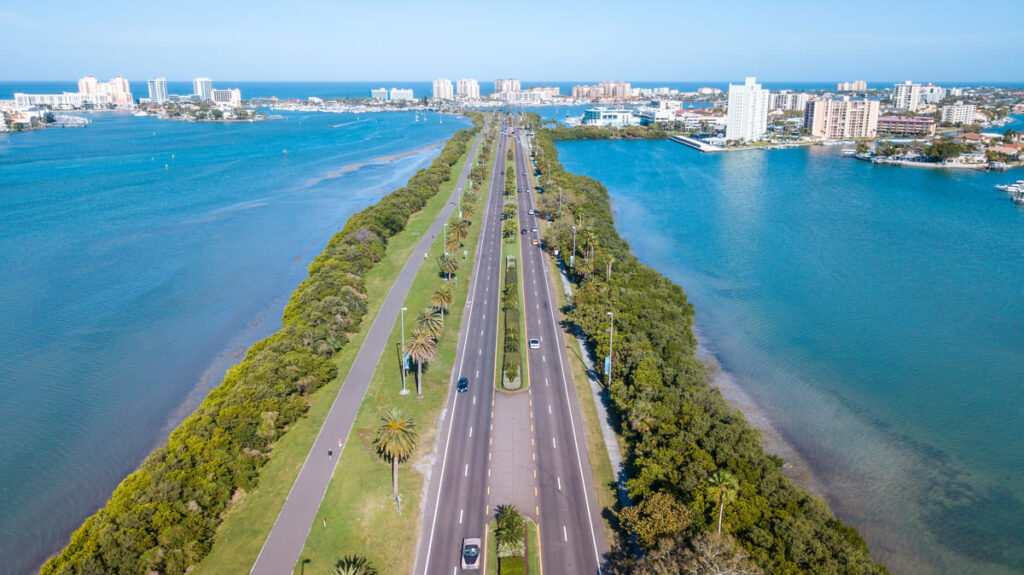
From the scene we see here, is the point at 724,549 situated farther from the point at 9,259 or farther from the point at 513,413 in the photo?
the point at 9,259

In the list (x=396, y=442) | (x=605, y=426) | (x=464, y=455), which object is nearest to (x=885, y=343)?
(x=605, y=426)

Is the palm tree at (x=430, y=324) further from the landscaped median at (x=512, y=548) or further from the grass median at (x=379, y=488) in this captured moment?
the landscaped median at (x=512, y=548)

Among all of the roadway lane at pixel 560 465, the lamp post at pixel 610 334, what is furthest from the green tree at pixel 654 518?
the lamp post at pixel 610 334

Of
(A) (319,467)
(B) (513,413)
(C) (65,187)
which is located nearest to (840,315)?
(B) (513,413)

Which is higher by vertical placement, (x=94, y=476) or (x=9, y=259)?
(x=9, y=259)

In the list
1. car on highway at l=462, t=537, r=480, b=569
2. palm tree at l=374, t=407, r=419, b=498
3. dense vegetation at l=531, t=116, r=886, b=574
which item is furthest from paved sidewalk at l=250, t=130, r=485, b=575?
dense vegetation at l=531, t=116, r=886, b=574

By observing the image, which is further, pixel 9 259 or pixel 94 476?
pixel 9 259

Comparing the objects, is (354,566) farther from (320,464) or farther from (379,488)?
(320,464)
